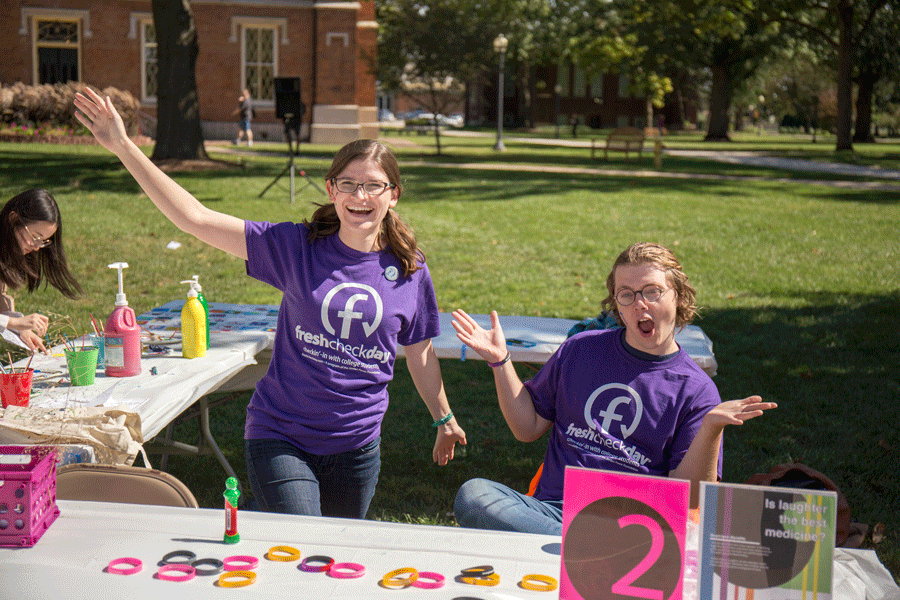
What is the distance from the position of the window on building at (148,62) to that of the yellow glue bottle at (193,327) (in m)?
25.8

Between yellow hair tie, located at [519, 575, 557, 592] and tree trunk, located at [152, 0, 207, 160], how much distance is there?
16012 mm

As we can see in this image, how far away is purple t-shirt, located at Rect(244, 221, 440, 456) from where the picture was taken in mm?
2789

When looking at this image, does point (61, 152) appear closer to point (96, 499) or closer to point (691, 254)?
point (691, 254)

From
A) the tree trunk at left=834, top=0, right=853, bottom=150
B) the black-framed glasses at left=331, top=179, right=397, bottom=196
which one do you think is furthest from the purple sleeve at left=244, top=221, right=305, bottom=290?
the tree trunk at left=834, top=0, right=853, bottom=150

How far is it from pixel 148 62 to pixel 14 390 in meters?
26.9

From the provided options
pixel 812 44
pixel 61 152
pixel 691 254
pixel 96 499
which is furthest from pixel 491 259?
pixel 812 44

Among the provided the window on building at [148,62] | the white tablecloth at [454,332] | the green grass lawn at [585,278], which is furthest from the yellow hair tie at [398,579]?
the window on building at [148,62]

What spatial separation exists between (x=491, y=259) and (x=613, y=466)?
24.7 ft

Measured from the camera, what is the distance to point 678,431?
2.63 metres

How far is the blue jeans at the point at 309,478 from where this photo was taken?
2729mm

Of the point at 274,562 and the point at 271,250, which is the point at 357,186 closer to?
the point at 271,250

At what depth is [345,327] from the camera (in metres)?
2.79

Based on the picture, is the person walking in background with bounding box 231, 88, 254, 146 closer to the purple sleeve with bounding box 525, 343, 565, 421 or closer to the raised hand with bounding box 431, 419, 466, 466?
the raised hand with bounding box 431, 419, 466, 466

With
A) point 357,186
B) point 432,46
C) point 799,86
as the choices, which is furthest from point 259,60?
point 799,86
